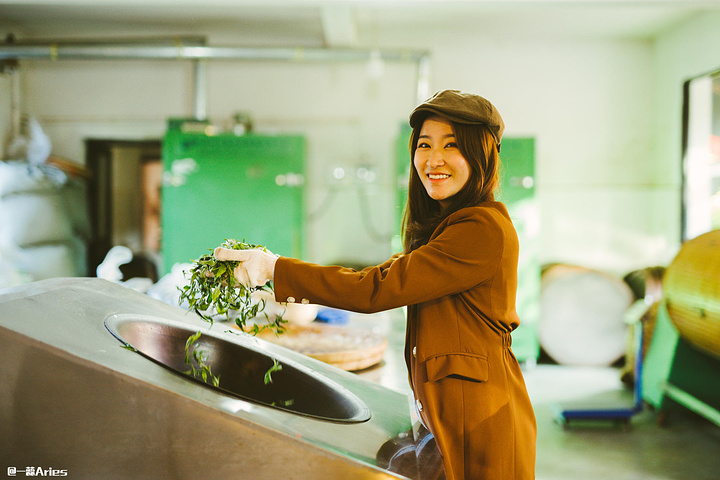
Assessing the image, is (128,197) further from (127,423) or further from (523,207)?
(127,423)

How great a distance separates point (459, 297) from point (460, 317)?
0.15 ft

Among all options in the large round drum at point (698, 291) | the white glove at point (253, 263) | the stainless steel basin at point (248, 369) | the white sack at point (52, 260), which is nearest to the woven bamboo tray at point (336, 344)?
the stainless steel basin at point (248, 369)

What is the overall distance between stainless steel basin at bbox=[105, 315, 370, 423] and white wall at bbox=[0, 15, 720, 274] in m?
3.79

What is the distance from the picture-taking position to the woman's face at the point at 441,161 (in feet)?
3.70

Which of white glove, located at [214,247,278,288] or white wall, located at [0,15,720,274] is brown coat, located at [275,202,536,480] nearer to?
white glove, located at [214,247,278,288]

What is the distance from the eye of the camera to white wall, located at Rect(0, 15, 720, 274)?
5.12 meters

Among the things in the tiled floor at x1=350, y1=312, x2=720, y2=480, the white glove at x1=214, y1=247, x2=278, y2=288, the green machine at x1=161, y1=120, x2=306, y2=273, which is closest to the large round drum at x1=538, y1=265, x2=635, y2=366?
the tiled floor at x1=350, y1=312, x2=720, y2=480

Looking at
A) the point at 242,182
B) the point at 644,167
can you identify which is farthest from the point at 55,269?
the point at 644,167

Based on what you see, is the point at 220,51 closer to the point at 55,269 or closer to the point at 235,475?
the point at 55,269

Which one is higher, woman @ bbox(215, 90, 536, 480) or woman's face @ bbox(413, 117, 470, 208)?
woman's face @ bbox(413, 117, 470, 208)

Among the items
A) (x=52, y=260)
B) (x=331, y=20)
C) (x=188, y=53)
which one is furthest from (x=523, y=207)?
(x=52, y=260)

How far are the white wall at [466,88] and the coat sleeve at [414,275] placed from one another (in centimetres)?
411

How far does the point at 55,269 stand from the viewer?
4.46 metres

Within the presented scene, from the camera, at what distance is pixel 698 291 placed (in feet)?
9.38
